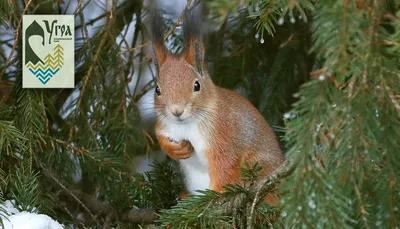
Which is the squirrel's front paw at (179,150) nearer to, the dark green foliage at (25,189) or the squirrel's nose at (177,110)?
the squirrel's nose at (177,110)

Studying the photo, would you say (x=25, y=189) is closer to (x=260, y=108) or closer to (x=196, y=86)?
(x=196, y=86)

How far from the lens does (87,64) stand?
5.32ft

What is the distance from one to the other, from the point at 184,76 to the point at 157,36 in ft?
0.33

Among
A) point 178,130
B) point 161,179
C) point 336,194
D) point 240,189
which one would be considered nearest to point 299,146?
point 336,194

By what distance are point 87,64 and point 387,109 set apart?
945 millimetres

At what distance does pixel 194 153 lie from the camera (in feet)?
4.84

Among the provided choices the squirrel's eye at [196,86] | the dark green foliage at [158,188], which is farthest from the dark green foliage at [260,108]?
the squirrel's eye at [196,86]

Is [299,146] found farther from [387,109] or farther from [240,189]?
[240,189]

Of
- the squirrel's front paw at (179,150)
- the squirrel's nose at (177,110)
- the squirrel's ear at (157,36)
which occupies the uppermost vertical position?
the squirrel's ear at (157,36)

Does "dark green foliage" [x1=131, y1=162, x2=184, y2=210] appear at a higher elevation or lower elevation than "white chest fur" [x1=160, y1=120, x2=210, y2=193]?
lower

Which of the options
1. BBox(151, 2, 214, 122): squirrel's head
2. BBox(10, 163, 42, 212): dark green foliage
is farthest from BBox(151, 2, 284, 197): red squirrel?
BBox(10, 163, 42, 212): dark green foliage

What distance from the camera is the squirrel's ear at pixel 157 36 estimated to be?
135cm

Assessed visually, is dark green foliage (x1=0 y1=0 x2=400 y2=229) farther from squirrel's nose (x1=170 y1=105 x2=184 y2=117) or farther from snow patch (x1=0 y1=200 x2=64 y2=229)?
squirrel's nose (x1=170 y1=105 x2=184 y2=117)

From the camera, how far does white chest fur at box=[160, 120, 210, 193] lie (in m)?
1.43
